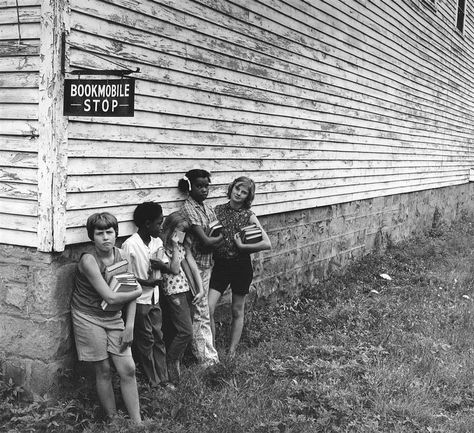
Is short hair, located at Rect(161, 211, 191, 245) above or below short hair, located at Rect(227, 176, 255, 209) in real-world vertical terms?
below

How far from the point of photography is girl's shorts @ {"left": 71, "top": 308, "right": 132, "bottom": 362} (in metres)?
4.47

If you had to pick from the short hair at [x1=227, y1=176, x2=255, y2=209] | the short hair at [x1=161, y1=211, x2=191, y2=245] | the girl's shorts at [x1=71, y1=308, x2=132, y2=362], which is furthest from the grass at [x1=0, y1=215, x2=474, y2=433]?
the short hair at [x1=227, y1=176, x2=255, y2=209]

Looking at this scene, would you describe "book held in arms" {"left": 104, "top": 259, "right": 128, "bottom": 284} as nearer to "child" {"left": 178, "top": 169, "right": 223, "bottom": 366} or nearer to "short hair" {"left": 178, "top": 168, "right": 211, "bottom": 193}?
"child" {"left": 178, "top": 169, "right": 223, "bottom": 366}

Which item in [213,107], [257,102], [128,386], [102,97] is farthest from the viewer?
[257,102]

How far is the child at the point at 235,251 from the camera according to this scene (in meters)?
5.93

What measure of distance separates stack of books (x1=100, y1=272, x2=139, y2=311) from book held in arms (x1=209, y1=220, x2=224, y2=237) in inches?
52.6

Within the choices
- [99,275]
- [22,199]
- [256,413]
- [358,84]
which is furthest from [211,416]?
[358,84]

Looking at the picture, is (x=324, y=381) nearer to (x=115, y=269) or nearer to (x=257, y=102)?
(x=115, y=269)

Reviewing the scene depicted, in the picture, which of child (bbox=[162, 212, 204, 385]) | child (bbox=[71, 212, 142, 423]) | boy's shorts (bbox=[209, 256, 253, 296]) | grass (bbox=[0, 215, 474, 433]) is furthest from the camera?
boy's shorts (bbox=[209, 256, 253, 296])

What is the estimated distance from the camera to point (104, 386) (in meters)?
4.48

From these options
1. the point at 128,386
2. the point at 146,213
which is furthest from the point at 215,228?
the point at 128,386

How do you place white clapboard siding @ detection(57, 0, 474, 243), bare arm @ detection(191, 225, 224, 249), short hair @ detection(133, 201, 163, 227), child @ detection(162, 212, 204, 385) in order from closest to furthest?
white clapboard siding @ detection(57, 0, 474, 243)
short hair @ detection(133, 201, 163, 227)
child @ detection(162, 212, 204, 385)
bare arm @ detection(191, 225, 224, 249)

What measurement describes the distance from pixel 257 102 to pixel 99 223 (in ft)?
11.2

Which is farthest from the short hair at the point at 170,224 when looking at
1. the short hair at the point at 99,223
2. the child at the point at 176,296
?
the short hair at the point at 99,223
